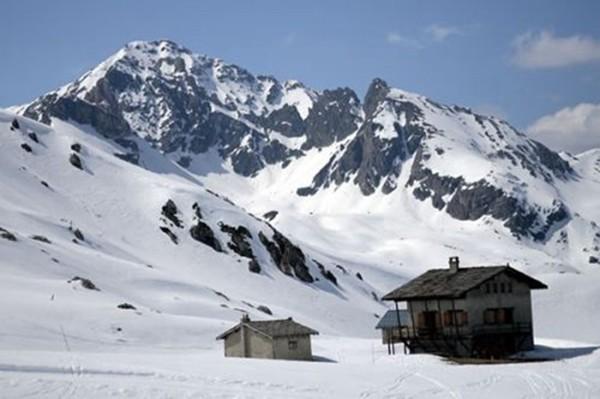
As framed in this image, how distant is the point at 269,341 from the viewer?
6444 cm

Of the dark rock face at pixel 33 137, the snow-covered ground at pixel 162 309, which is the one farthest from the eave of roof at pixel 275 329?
the dark rock face at pixel 33 137

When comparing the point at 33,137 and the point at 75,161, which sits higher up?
the point at 33,137

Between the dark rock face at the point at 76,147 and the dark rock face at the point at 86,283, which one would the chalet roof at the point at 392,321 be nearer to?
the dark rock face at the point at 86,283

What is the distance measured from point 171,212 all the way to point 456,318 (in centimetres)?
10065

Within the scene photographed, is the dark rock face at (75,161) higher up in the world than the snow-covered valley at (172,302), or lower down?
higher up

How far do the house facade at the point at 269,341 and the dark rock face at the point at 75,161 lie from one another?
114 m

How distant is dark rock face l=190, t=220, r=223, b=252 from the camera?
15000 centimetres

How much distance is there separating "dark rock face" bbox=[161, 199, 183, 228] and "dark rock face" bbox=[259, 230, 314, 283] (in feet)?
47.8

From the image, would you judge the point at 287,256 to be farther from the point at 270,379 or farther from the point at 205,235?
the point at 270,379

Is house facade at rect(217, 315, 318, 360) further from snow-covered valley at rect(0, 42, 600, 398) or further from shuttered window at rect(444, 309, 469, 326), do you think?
shuttered window at rect(444, 309, 469, 326)

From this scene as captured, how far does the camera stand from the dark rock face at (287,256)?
15395cm

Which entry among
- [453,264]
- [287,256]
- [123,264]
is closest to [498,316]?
[453,264]

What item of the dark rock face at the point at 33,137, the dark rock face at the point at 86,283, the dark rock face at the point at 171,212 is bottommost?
the dark rock face at the point at 86,283

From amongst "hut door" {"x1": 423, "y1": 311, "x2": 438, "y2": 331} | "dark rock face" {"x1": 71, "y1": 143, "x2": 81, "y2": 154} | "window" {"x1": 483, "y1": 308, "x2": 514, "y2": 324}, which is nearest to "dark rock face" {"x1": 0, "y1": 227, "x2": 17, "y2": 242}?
"hut door" {"x1": 423, "y1": 311, "x2": 438, "y2": 331}
